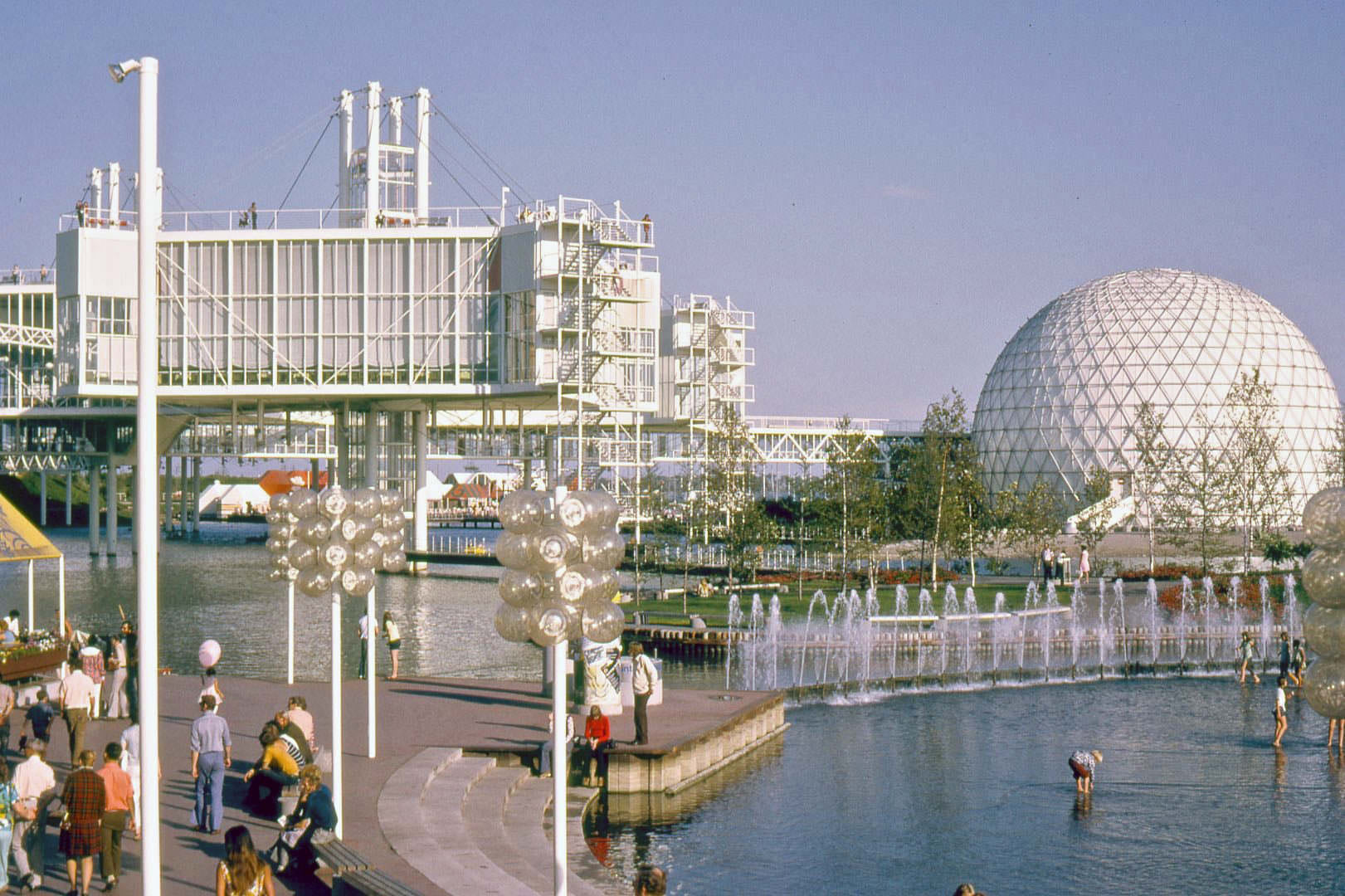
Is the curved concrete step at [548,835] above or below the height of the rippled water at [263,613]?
below

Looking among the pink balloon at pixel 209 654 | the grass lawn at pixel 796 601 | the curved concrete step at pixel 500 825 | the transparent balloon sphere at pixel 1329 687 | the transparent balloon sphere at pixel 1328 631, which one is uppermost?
the transparent balloon sphere at pixel 1328 631

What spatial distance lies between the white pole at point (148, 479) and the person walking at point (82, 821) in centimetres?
420

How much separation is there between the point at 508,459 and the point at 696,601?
27407 mm

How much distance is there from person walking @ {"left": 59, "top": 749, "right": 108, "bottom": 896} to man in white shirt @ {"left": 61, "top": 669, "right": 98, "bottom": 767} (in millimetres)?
6109

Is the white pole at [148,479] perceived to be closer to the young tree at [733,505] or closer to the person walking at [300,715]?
the person walking at [300,715]

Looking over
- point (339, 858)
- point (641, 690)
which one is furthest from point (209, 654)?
point (339, 858)

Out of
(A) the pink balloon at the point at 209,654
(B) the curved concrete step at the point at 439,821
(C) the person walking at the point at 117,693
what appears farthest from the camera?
(A) the pink balloon at the point at 209,654

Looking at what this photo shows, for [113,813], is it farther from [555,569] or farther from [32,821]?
[555,569]

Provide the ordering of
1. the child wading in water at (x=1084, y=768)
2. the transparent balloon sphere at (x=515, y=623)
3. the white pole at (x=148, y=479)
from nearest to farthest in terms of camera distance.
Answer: the white pole at (x=148, y=479) < the transparent balloon sphere at (x=515, y=623) < the child wading in water at (x=1084, y=768)

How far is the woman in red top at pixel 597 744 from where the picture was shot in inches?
862

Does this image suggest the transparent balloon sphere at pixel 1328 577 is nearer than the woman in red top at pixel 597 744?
Yes

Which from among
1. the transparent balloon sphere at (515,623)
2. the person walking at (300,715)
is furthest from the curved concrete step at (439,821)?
the transparent balloon sphere at (515,623)

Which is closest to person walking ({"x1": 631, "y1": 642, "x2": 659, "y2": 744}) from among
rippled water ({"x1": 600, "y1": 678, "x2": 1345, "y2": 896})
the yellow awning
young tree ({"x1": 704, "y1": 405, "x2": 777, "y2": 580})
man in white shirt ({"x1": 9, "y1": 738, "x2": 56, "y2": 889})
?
rippled water ({"x1": 600, "y1": 678, "x2": 1345, "y2": 896})

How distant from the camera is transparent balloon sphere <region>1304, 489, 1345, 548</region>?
351 inches
